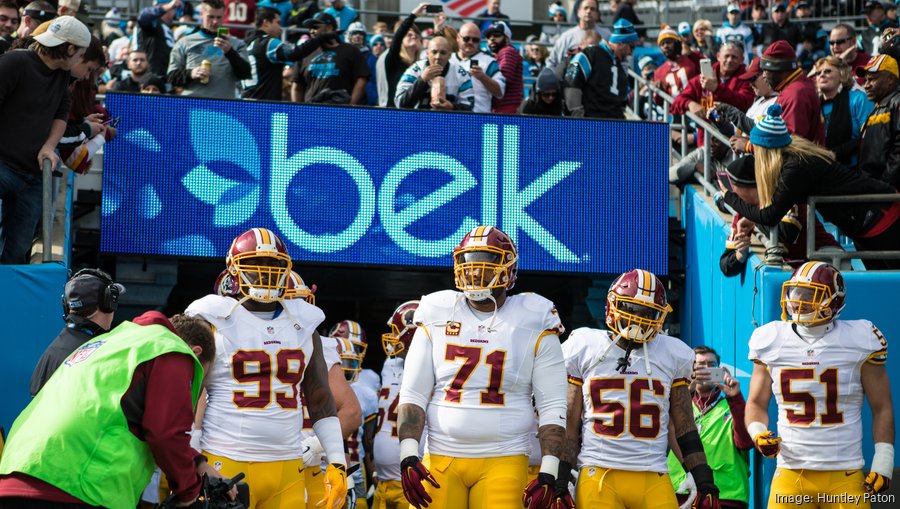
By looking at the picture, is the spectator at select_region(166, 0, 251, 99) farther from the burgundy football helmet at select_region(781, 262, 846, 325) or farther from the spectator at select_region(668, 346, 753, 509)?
the burgundy football helmet at select_region(781, 262, 846, 325)

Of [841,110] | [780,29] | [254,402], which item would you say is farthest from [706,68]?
[780,29]

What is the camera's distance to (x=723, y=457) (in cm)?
866

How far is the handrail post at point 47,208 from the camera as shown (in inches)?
330

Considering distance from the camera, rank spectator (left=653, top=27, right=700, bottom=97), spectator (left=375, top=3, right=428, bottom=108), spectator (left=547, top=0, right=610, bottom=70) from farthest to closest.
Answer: spectator (left=547, top=0, right=610, bottom=70)
spectator (left=653, top=27, right=700, bottom=97)
spectator (left=375, top=3, right=428, bottom=108)

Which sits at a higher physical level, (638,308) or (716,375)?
(638,308)

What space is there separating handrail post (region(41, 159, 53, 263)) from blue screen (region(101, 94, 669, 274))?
1.81m

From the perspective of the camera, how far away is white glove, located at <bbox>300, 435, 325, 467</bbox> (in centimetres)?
714

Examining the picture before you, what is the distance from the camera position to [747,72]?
11.8 m

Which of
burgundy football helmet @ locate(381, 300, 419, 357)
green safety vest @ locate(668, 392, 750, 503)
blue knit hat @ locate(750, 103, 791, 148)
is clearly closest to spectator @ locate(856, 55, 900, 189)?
blue knit hat @ locate(750, 103, 791, 148)

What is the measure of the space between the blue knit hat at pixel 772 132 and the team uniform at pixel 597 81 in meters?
3.67

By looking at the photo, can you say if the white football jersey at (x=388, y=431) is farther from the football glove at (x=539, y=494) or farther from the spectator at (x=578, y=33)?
the spectator at (x=578, y=33)

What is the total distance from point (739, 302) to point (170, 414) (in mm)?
5930

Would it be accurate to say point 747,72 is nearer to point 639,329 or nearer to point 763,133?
point 763,133

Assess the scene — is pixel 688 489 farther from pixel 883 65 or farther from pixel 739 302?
pixel 883 65
